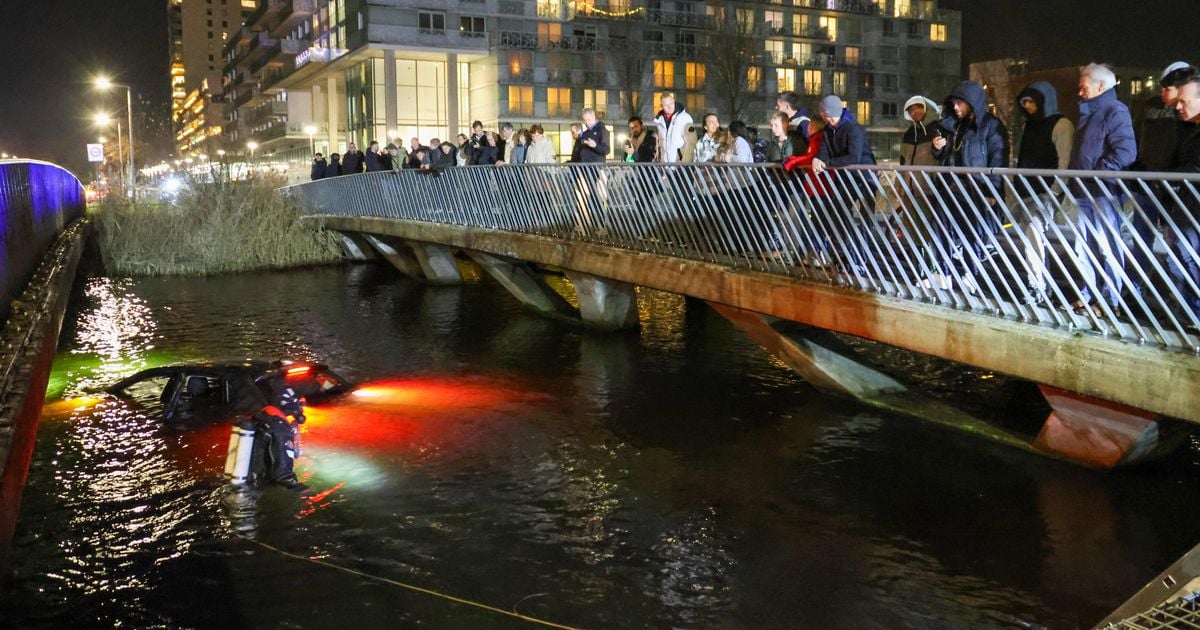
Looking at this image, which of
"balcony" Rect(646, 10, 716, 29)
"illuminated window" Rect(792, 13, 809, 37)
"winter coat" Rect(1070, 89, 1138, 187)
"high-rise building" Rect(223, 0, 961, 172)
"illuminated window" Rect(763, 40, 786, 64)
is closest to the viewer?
"winter coat" Rect(1070, 89, 1138, 187)

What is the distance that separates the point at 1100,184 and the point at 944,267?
202cm

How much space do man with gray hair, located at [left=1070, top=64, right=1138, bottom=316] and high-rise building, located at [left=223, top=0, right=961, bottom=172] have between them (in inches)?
2179

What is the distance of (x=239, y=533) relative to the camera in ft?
27.3

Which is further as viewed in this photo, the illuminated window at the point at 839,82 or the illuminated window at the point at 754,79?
the illuminated window at the point at 839,82

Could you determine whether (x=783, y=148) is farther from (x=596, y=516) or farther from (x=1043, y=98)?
(x=596, y=516)

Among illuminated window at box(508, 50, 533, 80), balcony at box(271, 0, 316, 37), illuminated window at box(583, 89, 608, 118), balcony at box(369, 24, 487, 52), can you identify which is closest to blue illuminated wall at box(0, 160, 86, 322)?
balcony at box(369, 24, 487, 52)

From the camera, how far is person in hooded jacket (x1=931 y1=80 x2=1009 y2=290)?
8.73m

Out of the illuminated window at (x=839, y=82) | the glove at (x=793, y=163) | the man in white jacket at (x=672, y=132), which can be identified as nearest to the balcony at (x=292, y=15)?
the illuminated window at (x=839, y=82)

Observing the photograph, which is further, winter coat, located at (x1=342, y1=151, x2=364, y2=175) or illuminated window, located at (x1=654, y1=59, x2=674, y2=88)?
illuminated window, located at (x1=654, y1=59, x2=674, y2=88)

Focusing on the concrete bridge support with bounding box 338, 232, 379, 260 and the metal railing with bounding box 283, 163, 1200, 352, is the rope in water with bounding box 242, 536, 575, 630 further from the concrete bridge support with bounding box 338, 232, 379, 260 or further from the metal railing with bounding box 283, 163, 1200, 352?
the concrete bridge support with bounding box 338, 232, 379, 260

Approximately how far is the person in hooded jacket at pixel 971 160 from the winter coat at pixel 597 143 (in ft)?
23.5

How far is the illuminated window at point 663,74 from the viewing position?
72.2 m

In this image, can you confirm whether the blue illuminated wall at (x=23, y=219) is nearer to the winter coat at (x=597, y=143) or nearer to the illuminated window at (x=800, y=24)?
the winter coat at (x=597, y=143)

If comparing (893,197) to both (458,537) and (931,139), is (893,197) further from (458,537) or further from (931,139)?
(458,537)
